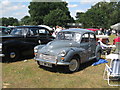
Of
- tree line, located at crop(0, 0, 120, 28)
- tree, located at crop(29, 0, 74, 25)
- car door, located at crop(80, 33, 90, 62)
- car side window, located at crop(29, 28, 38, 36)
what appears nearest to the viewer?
car door, located at crop(80, 33, 90, 62)

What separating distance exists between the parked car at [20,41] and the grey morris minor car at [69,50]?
140 centimetres

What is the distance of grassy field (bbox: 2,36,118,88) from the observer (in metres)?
4.82

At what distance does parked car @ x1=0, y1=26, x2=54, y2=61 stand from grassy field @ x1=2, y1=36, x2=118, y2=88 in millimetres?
980

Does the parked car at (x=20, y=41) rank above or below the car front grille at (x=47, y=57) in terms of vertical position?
above

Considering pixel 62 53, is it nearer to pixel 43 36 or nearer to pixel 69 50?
pixel 69 50

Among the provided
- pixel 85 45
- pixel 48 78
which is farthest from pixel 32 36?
pixel 48 78

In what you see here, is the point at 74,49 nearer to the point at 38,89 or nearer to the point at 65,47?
the point at 65,47

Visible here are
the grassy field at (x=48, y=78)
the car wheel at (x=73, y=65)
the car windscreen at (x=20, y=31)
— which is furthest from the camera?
the car windscreen at (x=20, y=31)

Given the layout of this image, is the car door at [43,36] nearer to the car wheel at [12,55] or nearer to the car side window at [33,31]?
the car side window at [33,31]

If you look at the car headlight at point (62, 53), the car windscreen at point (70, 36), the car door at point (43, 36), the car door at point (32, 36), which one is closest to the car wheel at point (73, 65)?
the car headlight at point (62, 53)

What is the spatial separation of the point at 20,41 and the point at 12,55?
85 cm

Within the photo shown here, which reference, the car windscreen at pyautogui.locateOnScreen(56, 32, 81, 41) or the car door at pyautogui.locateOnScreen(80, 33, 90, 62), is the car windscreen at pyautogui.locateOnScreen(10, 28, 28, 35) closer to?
the car windscreen at pyautogui.locateOnScreen(56, 32, 81, 41)

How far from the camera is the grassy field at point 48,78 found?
4.82 metres

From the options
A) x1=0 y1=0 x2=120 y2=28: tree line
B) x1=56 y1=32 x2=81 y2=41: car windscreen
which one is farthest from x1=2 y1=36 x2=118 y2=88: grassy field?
x1=0 y1=0 x2=120 y2=28: tree line
